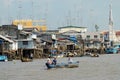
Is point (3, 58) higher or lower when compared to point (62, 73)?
higher

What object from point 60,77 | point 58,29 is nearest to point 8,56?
point 60,77

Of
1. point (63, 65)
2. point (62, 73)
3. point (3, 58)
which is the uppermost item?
point (3, 58)

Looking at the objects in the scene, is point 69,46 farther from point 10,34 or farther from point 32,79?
point 32,79

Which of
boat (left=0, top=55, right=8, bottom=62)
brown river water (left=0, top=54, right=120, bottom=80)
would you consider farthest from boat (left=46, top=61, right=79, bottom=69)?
boat (left=0, top=55, right=8, bottom=62)

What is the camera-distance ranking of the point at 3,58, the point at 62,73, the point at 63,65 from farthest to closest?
the point at 3,58 → the point at 63,65 → the point at 62,73

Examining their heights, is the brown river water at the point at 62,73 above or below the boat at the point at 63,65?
below

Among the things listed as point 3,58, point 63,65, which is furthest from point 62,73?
point 3,58

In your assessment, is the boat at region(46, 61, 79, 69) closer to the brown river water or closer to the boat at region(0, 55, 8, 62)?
the brown river water

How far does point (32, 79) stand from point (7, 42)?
103 ft

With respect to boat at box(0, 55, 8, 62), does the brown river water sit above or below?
below

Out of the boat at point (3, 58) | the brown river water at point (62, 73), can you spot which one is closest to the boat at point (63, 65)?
the brown river water at point (62, 73)

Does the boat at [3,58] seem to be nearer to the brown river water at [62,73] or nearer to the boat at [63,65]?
the brown river water at [62,73]

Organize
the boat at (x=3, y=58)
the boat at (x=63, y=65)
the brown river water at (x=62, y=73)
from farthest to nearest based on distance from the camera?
the boat at (x=3, y=58)
the boat at (x=63, y=65)
the brown river water at (x=62, y=73)

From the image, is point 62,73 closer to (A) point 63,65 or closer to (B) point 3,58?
(A) point 63,65
